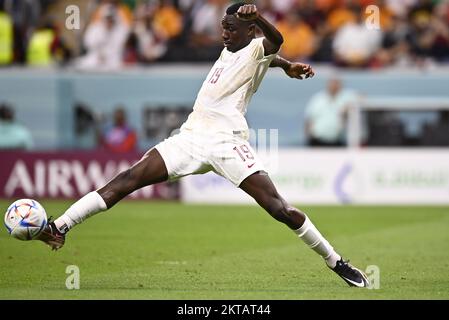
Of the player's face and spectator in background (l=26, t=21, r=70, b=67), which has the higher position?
the player's face

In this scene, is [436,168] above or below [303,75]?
below

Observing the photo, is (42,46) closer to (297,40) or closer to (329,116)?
(297,40)

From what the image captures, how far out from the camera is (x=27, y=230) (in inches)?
407

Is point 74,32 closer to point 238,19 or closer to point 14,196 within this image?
point 14,196

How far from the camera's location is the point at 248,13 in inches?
387

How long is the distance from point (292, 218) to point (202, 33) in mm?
14541

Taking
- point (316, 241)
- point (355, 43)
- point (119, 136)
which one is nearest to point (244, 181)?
point (316, 241)

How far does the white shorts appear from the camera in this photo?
34.8 ft

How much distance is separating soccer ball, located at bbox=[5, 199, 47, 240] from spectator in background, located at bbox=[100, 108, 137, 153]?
13.0m

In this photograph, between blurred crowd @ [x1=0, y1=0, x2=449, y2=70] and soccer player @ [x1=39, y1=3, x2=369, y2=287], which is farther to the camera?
blurred crowd @ [x1=0, y1=0, x2=449, y2=70]

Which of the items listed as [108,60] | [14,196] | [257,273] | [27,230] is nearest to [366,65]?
[108,60]

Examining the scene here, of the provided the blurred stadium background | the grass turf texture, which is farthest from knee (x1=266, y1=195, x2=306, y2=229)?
the blurred stadium background

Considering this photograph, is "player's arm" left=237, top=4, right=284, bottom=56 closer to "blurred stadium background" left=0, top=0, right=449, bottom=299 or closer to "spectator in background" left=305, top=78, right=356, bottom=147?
"blurred stadium background" left=0, top=0, right=449, bottom=299

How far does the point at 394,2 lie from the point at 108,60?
6730 millimetres
